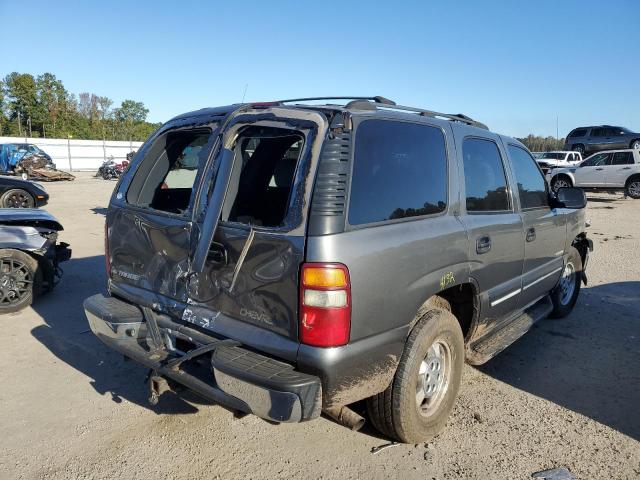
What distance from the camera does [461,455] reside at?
114 inches

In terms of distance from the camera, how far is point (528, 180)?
431cm

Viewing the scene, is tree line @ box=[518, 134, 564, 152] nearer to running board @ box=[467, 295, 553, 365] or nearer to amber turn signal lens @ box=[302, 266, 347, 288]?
running board @ box=[467, 295, 553, 365]

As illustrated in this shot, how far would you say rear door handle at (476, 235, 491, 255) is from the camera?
3.28m

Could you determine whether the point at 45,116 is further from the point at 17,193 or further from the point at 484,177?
the point at 484,177

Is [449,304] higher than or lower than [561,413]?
higher

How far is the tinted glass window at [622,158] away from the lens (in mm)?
18650

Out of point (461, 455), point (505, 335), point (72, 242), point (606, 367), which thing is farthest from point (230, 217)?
point (72, 242)

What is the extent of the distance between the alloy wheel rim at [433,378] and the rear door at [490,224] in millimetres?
555

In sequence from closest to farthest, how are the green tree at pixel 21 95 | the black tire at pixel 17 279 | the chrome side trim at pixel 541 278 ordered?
the chrome side trim at pixel 541 278
the black tire at pixel 17 279
the green tree at pixel 21 95

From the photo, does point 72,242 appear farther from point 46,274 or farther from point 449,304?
point 449,304

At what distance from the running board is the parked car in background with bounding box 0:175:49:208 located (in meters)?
12.1

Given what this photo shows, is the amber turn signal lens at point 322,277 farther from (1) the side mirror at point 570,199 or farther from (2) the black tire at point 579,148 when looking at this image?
(2) the black tire at point 579,148

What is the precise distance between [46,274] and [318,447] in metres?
4.04

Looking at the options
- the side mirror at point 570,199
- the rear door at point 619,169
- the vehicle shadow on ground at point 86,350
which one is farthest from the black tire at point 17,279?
the rear door at point 619,169
